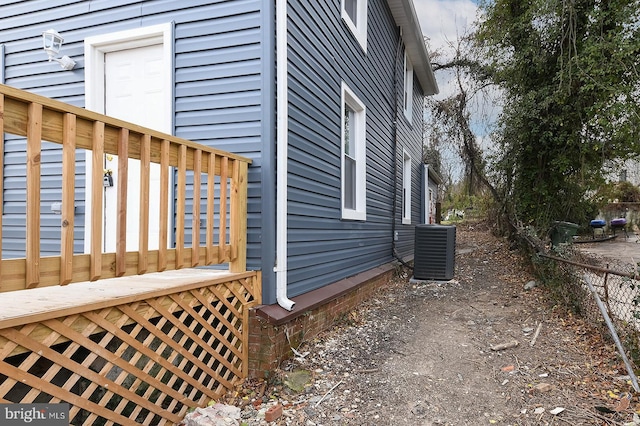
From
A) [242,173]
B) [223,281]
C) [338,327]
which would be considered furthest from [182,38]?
[338,327]

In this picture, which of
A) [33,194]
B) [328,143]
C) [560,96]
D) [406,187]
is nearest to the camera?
[33,194]

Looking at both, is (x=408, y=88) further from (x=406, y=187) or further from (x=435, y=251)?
(x=435, y=251)

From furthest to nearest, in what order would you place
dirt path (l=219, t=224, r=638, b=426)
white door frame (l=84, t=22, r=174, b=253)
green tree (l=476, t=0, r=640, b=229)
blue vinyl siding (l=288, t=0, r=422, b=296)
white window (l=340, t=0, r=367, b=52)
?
1. green tree (l=476, t=0, r=640, b=229)
2. white window (l=340, t=0, r=367, b=52)
3. blue vinyl siding (l=288, t=0, r=422, b=296)
4. white door frame (l=84, t=22, r=174, b=253)
5. dirt path (l=219, t=224, r=638, b=426)

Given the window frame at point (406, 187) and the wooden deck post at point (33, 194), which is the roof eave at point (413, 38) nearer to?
the window frame at point (406, 187)

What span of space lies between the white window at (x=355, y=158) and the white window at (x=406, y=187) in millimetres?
3602

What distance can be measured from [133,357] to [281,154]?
204 cm

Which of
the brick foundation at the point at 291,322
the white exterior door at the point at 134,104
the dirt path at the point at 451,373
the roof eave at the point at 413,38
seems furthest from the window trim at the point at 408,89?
the white exterior door at the point at 134,104

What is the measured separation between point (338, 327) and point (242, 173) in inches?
93.7

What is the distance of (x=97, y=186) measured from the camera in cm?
225

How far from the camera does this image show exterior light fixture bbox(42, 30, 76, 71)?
13.7ft

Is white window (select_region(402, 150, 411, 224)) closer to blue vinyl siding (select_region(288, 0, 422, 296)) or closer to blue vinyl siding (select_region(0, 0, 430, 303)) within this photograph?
blue vinyl siding (select_region(288, 0, 422, 296))

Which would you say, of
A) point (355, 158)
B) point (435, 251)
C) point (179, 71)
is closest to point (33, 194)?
point (179, 71)

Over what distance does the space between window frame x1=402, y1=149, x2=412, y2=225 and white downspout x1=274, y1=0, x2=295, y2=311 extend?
6.34 m

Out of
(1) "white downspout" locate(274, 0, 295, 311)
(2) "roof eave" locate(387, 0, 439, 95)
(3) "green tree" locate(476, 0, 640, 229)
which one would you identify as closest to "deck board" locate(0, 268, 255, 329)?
(1) "white downspout" locate(274, 0, 295, 311)
